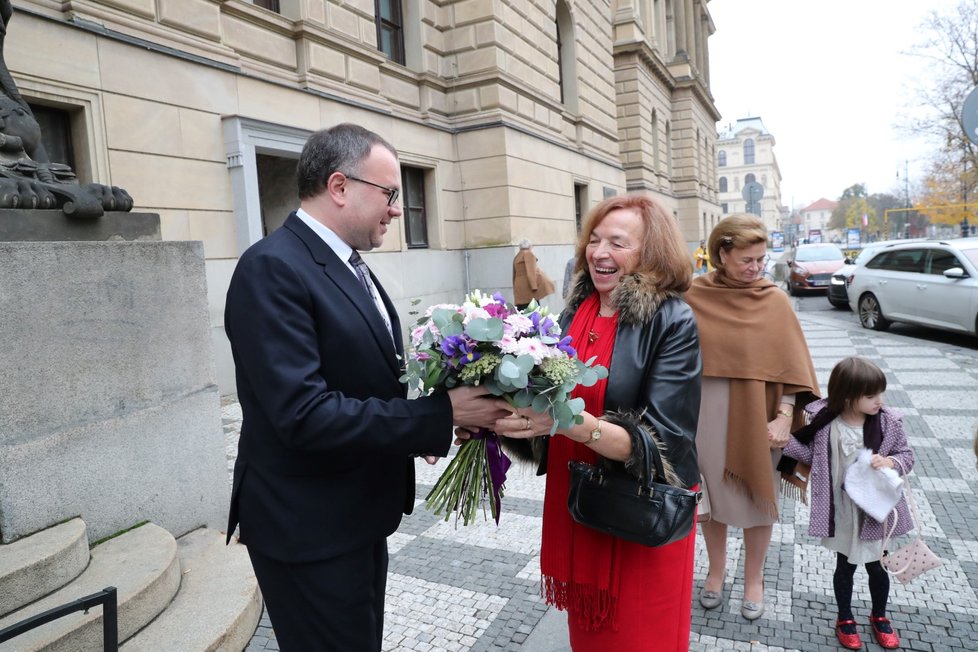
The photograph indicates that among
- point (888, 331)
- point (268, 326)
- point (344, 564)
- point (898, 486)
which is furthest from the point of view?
point (888, 331)

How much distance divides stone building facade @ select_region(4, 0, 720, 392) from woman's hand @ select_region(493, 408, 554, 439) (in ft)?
23.0

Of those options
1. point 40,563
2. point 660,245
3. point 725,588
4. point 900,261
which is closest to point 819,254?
point 900,261

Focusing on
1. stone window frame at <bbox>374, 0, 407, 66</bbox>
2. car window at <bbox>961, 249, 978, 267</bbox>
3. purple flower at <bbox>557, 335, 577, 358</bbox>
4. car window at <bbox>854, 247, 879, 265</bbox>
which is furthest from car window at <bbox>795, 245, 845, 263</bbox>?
purple flower at <bbox>557, 335, 577, 358</bbox>

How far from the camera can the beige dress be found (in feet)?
10.5

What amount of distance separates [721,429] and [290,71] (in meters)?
8.84

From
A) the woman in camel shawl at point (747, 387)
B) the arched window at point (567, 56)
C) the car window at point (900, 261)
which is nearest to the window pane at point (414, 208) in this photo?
the arched window at point (567, 56)

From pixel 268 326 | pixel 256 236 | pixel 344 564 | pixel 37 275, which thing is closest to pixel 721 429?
pixel 344 564

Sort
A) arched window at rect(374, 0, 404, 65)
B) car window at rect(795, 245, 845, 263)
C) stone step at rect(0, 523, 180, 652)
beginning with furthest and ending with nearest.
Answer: car window at rect(795, 245, 845, 263), arched window at rect(374, 0, 404, 65), stone step at rect(0, 523, 180, 652)

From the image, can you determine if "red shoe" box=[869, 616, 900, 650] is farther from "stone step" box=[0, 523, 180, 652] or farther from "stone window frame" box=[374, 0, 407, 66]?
"stone window frame" box=[374, 0, 407, 66]

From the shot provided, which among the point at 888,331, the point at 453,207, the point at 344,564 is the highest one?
the point at 453,207

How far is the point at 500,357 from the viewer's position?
1.70 m

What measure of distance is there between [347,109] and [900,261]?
1048cm

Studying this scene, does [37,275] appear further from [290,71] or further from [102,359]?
[290,71]

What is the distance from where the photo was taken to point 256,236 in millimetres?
8695
